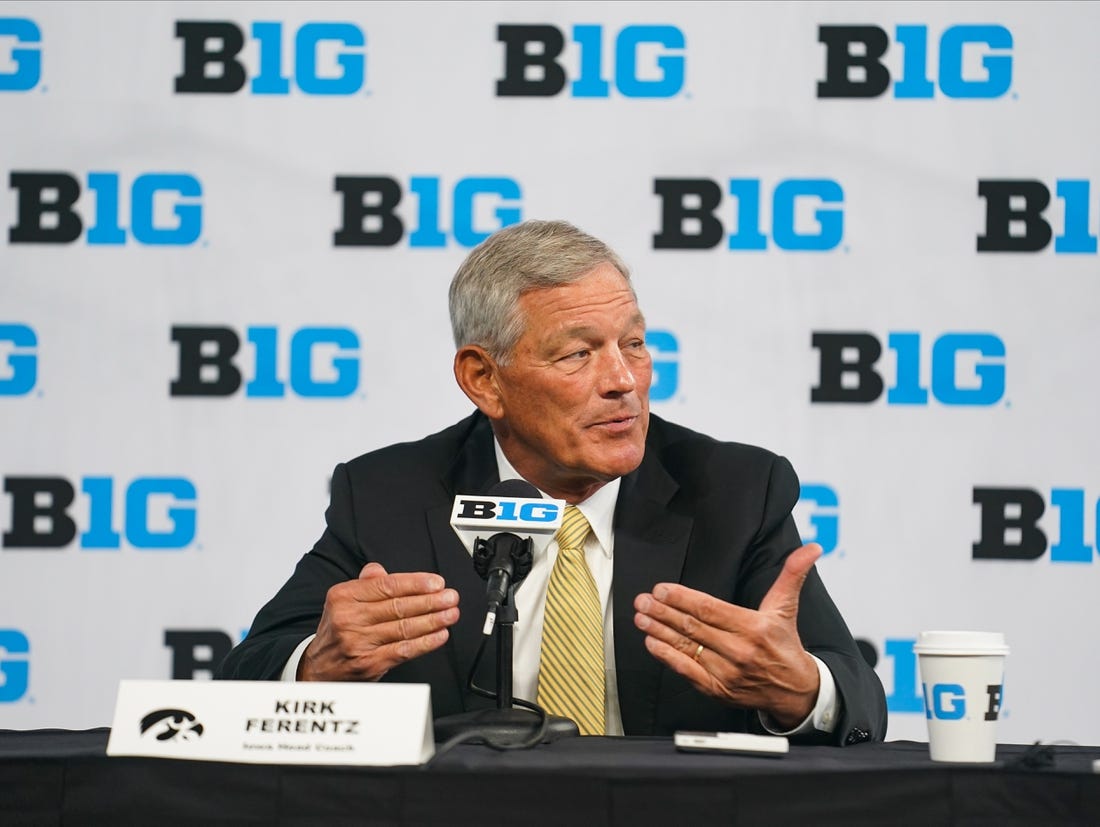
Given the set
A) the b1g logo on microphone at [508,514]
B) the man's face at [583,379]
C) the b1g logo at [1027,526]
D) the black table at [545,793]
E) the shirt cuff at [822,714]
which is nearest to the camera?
the black table at [545,793]

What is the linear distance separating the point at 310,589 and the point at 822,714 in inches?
40.5

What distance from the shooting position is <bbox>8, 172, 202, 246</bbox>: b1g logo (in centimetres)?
358

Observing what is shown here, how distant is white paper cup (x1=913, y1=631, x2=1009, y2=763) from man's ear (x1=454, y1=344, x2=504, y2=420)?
1217 mm

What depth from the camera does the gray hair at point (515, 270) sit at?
2553 mm

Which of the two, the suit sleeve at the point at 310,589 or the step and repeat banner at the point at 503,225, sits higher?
the step and repeat banner at the point at 503,225

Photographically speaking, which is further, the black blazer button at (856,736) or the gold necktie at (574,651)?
the gold necktie at (574,651)

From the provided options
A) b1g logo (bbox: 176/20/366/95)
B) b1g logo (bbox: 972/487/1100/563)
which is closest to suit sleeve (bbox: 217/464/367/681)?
b1g logo (bbox: 176/20/366/95)

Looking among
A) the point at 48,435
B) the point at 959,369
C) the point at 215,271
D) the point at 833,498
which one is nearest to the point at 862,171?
the point at 959,369

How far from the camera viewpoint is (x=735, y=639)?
1.90 m

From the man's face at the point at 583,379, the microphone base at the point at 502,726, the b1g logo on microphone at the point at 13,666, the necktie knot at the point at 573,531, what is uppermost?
the man's face at the point at 583,379

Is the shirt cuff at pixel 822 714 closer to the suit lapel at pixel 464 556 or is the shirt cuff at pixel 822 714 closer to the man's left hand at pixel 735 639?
the man's left hand at pixel 735 639

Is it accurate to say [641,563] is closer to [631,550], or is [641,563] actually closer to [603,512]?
[631,550]

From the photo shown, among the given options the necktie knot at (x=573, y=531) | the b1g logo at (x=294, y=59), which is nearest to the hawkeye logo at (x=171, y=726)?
the necktie knot at (x=573, y=531)

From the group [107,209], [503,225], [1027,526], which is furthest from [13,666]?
[1027,526]
